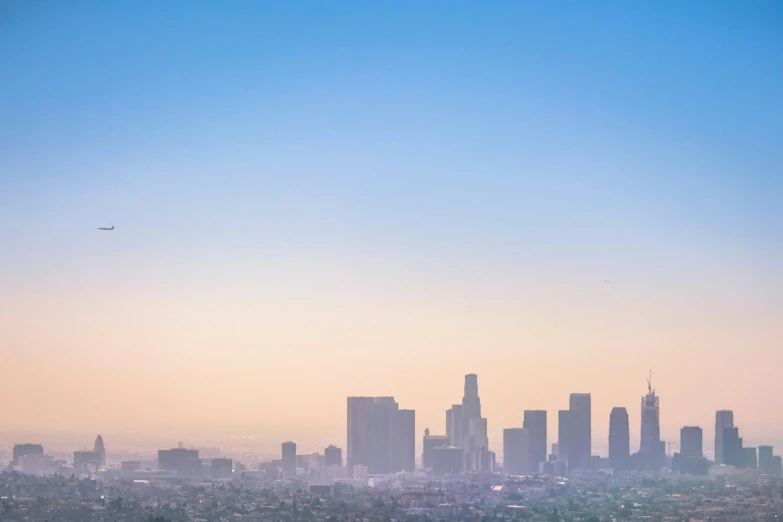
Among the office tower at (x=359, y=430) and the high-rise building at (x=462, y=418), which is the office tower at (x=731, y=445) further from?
the office tower at (x=359, y=430)

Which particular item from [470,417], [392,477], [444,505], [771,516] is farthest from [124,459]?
[771,516]

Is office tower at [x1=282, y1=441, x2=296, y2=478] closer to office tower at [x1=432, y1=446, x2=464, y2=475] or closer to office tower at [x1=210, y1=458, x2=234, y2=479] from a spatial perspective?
office tower at [x1=210, y1=458, x2=234, y2=479]

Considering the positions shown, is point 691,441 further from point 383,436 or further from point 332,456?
point 332,456

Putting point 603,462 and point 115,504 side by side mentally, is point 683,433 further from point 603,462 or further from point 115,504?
point 115,504

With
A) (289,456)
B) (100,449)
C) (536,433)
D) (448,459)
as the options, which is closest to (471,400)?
(448,459)

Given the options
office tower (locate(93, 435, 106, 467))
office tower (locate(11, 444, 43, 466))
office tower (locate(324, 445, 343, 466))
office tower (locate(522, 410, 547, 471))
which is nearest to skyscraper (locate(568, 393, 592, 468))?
office tower (locate(522, 410, 547, 471))

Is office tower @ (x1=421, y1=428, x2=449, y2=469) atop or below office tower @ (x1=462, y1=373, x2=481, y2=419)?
below
